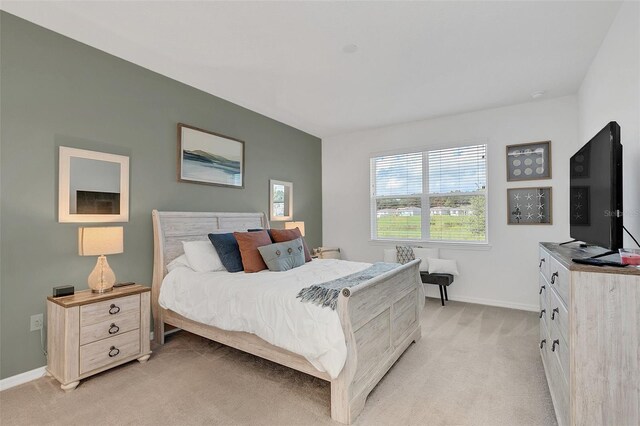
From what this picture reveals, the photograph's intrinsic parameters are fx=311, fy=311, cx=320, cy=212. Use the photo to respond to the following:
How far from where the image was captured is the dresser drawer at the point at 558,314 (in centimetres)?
161

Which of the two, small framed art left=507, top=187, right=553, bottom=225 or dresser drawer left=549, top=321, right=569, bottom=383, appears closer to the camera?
dresser drawer left=549, top=321, right=569, bottom=383

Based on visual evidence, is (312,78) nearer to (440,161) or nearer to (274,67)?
(274,67)

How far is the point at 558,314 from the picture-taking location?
182 cm

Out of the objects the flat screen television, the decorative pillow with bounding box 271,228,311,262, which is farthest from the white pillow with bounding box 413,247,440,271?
the flat screen television

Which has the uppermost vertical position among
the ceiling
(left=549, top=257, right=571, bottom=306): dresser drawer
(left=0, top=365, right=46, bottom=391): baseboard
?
the ceiling

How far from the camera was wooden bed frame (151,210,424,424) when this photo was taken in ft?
6.23

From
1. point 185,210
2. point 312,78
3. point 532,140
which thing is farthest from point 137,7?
point 532,140

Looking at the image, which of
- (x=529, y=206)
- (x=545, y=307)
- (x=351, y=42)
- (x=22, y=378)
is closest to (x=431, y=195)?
(x=529, y=206)

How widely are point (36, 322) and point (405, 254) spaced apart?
4.19 meters

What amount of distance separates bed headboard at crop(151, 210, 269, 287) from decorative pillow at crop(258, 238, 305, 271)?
2.90 feet

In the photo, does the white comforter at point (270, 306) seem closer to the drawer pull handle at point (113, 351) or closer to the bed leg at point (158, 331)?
the bed leg at point (158, 331)

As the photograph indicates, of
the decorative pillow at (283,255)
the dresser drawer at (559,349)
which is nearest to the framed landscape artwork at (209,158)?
the decorative pillow at (283,255)

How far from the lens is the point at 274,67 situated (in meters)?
3.09

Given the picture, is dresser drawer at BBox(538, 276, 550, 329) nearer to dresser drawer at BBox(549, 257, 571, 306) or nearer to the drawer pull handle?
dresser drawer at BBox(549, 257, 571, 306)
